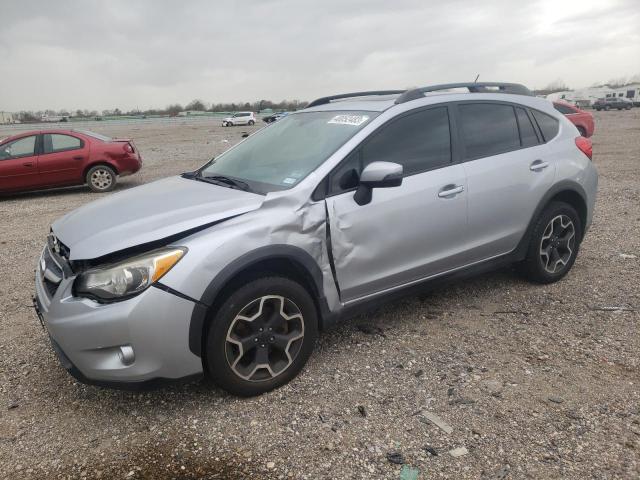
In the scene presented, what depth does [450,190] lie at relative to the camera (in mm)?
3619

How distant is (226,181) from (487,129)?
6.94 feet

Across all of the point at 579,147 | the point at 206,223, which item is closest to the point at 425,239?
the point at 206,223

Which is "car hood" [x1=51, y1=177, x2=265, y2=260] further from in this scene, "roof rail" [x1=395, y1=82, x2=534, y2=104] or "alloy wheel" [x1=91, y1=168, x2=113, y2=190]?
"alloy wheel" [x1=91, y1=168, x2=113, y2=190]

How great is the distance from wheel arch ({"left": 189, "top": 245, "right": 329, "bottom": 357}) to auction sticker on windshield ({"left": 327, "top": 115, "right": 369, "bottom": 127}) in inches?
42.3

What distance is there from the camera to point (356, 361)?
11.1ft

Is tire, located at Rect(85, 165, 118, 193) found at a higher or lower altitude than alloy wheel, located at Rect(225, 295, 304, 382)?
higher

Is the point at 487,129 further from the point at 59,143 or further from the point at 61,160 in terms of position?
the point at 59,143

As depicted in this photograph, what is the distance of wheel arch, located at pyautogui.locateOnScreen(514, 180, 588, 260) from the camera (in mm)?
4203

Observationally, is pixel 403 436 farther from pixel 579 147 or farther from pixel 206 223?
pixel 579 147

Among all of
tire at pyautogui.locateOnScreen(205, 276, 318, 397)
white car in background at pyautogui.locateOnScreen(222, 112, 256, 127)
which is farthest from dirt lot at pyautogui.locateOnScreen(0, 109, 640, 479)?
white car in background at pyautogui.locateOnScreen(222, 112, 256, 127)

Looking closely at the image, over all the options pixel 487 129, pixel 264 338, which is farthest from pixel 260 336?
pixel 487 129

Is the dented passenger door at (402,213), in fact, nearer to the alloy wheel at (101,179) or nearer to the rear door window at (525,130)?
the rear door window at (525,130)

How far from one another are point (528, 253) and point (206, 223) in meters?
2.89

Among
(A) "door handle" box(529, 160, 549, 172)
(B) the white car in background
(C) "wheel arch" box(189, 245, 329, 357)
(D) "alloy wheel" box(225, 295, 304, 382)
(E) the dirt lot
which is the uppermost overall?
(B) the white car in background
